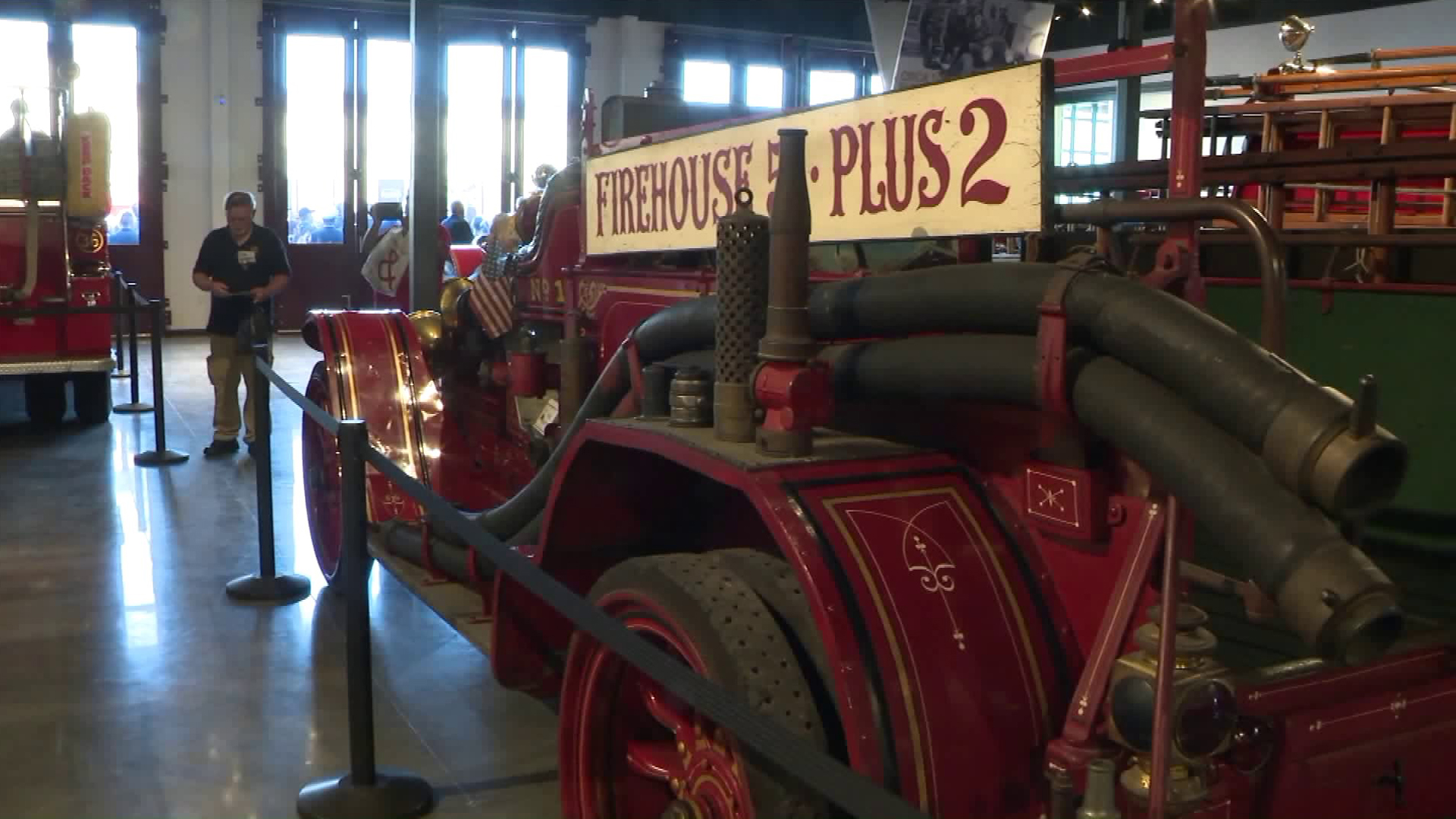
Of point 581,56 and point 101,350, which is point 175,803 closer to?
point 101,350

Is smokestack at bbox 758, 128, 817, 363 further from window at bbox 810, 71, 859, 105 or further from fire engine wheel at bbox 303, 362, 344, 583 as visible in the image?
window at bbox 810, 71, 859, 105

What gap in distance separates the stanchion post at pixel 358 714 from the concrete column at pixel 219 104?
45.5 feet

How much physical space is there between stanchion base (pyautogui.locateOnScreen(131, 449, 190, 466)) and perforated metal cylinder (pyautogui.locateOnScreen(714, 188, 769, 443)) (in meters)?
5.86

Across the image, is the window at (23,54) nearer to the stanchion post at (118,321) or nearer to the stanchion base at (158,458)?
the stanchion post at (118,321)

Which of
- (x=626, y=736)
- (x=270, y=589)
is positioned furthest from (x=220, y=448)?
(x=626, y=736)

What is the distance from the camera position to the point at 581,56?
17266mm

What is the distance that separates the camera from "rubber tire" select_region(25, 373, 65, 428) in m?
8.35

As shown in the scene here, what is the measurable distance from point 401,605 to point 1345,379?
3232 mm

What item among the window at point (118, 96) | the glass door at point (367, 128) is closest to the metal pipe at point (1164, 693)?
the glass door at point (367, 128)

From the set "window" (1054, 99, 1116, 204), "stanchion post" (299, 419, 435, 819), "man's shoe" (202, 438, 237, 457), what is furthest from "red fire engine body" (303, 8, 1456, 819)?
"window" (1054, 99, 1116, 204)

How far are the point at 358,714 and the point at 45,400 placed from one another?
6836mm

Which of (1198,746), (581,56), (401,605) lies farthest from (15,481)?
(581,56)

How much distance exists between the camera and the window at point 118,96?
1462 centimetres

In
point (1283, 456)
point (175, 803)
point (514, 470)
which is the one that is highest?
point (1283, 456)
